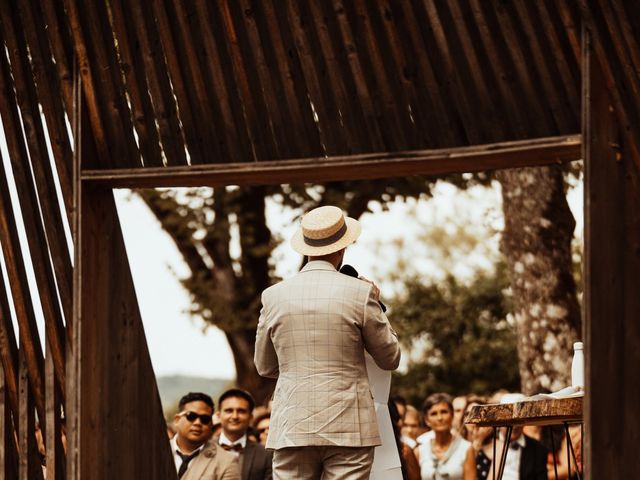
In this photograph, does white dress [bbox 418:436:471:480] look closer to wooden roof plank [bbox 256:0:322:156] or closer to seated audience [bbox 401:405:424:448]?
seated audience [bbox 401:405:424:448]

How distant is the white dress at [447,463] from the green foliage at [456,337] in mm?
20308

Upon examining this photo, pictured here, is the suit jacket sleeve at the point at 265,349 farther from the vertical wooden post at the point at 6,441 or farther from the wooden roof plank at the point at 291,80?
the vertical wooden post at the point at 6,441

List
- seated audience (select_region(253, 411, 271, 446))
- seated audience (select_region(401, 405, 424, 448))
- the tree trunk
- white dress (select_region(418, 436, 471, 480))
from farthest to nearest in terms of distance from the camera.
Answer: the tree trunk, seated audience (select_region(401, 405, 424, 448)), seated audience (select_region(253, 411, 271, 446)), white dress (select_region(418, 436, 471, 480))

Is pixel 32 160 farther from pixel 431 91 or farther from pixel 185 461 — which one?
pixel 185 461

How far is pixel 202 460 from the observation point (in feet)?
29.6

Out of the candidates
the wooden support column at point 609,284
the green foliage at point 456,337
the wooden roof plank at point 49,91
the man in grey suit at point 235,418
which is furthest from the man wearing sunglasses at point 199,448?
the green foliage at point 456,337

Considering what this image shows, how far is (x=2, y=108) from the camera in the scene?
23.8 feet

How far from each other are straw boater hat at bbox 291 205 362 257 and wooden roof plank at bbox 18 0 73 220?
1.60 metres

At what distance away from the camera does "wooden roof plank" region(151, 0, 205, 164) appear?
705 cm

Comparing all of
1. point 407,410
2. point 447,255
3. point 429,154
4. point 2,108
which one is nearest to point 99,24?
point 2,108

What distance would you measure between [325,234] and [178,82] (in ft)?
4.53

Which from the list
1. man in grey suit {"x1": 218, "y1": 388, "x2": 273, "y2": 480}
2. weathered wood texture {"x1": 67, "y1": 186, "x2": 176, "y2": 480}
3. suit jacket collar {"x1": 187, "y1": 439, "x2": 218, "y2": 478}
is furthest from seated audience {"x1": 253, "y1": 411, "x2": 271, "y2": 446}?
weathered wood texture {"x1": 67, "y1": 186, "x2": 176, "y2": 480}

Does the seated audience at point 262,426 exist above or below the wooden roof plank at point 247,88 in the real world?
below

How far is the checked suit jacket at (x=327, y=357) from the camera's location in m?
6.07
